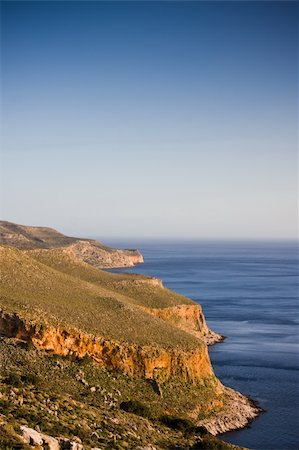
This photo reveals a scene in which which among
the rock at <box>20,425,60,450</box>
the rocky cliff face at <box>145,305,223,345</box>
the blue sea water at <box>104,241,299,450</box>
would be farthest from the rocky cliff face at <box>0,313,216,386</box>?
the rock at <box>20,425,60,450</box>

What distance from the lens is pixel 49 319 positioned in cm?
4666

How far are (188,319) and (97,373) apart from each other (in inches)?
1437

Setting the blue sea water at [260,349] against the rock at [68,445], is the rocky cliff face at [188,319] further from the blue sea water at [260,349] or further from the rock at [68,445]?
the rock at [68,445]

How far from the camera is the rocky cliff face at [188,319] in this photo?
7462 cm

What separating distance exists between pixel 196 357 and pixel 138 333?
6.36 meters

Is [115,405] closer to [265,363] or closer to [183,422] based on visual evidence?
[183,422]

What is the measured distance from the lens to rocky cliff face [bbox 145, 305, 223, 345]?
7462 cm

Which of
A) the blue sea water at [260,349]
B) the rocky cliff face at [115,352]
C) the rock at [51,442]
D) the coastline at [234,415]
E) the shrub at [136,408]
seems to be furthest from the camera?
the blue sea water at [260,349]

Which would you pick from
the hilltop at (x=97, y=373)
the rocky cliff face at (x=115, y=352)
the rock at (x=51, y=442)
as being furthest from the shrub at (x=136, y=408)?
the rock at (x=51, y=442)

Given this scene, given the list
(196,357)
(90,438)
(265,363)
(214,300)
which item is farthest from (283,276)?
(90,438)

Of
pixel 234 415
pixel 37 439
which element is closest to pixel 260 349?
pixel 234 415

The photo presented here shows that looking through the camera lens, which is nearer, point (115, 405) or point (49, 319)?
point (115, 405)

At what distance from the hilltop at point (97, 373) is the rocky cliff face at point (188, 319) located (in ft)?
40.2

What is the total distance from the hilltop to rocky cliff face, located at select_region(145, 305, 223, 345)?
40.2 ft
